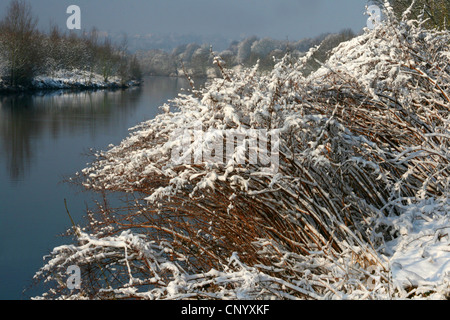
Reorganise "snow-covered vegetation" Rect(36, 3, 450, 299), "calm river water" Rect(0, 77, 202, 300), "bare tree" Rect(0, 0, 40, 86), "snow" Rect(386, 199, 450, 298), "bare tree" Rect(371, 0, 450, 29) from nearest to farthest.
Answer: "snow" Rect(386, 199, 450, 298)
"snow-covered vegetation" Rect(36, 3, 450, 299)
"calm river water" Rect(0, 77, 202, 300)
"bare tree" Rect(371, 0, 450, 29)
"bare tree" Rect(0, 0, 40, 86)

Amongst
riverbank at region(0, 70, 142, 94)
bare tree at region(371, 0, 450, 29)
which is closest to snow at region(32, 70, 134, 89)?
riverbank at region(0, 70, 142, 94)

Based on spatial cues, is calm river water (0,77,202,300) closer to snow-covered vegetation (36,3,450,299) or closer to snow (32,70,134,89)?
snow-covered vegetation (36,3,450,299)

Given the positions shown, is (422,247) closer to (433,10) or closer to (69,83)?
(433,10)

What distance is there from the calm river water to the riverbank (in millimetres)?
6453

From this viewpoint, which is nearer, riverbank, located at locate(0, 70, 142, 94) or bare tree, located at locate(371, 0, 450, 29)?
bare tree, located at locate(371, 0, 450, 29)

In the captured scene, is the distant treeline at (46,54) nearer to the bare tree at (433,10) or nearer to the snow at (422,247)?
the bare tree at (433,10)

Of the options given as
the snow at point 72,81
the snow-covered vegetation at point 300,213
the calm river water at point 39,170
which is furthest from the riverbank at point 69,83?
the snow-covered vegetation at point 300,213

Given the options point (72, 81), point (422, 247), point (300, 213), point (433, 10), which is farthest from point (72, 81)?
point (422, 247)

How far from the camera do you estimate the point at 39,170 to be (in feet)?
39.7

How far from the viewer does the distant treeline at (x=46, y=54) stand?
2920 centimetres

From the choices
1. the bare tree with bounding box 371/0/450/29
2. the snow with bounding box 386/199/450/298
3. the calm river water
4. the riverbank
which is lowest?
the calm river water

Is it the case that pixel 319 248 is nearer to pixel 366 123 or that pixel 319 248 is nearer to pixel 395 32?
pixel 366 123

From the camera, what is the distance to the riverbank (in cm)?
2971

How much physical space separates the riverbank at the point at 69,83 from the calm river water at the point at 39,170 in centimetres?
645
